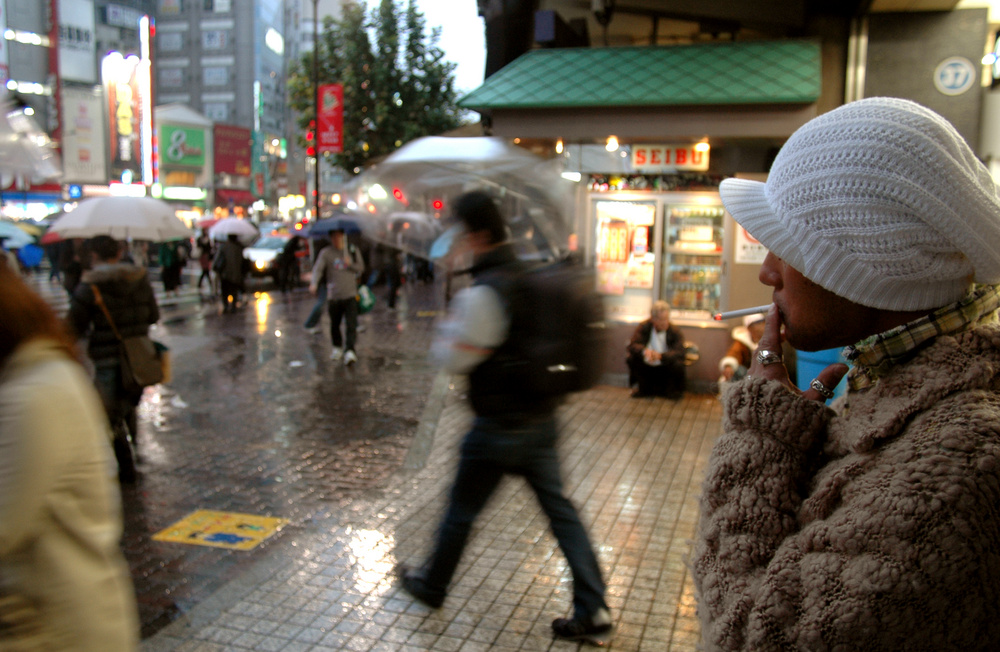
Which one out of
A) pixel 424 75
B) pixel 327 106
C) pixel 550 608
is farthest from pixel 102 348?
pixel 424 75

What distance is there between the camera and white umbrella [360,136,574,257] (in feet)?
19.8

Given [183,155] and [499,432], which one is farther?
[183,155]

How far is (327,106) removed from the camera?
991 inches

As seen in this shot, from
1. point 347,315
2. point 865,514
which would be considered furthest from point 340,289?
point 865,514

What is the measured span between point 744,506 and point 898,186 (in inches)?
21.3

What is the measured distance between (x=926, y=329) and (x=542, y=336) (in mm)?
2796

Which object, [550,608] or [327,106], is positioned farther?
[327,106]

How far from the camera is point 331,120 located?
25109 millimetres

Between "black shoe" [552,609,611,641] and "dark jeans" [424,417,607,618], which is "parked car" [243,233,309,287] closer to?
"dark jeans" [424,417,607,618]

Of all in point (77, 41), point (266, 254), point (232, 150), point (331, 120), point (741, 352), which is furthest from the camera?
point (232, 150)

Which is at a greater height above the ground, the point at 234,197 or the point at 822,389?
the point at 234,197

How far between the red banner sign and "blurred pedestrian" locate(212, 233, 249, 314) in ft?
21.6

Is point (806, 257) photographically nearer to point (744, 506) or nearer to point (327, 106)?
point (744, 506)

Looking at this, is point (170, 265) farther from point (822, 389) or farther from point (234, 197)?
point (234, 197)
